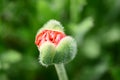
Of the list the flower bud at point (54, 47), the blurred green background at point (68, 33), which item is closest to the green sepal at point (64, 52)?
the flower bud at point (54, 47)

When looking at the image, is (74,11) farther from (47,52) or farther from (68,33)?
(47,52)

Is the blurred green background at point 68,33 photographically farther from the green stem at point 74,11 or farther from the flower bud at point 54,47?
the flower bud at point 54,47

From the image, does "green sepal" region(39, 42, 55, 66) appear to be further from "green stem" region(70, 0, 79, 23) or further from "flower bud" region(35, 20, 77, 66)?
"green stem" region(70, 0, 79, 23)

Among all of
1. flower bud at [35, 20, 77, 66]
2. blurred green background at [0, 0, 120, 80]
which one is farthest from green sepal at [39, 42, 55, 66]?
blurred green background at [0, 0, 120, 80]

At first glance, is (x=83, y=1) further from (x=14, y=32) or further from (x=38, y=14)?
(x=14, y=32)

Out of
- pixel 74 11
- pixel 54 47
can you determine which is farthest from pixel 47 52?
pixel 74 11

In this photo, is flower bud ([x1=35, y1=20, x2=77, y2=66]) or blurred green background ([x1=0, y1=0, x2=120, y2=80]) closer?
flower bud ([x1=35, y1=20, x2=77, y2=66])

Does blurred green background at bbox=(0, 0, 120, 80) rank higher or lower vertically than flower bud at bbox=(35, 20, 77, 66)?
higher

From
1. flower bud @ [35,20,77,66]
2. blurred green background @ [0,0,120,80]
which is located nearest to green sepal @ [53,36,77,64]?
flower bud @ [35,20,77,66]
